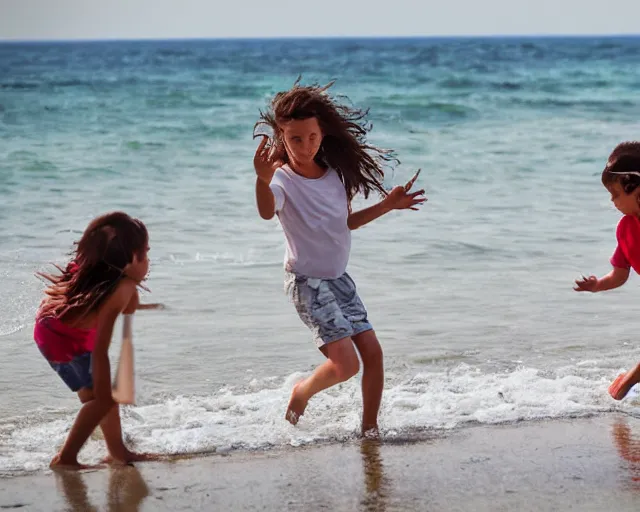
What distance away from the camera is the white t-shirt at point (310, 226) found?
4.20 m

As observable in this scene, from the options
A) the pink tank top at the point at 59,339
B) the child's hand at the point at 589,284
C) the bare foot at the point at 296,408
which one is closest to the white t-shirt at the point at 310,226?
the bare foot at the point at 296,408

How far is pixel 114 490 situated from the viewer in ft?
11.5

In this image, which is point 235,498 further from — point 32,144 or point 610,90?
point 610,90

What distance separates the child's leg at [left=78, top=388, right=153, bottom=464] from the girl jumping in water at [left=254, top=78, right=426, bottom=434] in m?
0.75

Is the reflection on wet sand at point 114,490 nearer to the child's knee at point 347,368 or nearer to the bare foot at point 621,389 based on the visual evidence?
the child's knee at point 347,368

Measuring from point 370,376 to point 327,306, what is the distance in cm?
33

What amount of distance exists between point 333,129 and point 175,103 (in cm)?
2229

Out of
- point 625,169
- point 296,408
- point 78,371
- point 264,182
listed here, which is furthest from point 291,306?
point 78,371

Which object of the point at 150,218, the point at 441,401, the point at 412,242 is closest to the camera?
the point at 441,401

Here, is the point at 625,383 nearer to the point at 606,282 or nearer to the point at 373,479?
the point at 606,282

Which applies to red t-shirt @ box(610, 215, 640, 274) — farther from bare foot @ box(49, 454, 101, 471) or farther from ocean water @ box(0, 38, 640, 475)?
bare foot @ box(49, 454, 101, 471)

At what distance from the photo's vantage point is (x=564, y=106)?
26.0 m

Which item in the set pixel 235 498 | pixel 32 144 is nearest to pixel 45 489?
pixel 235 498

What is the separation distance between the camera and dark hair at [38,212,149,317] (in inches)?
146
